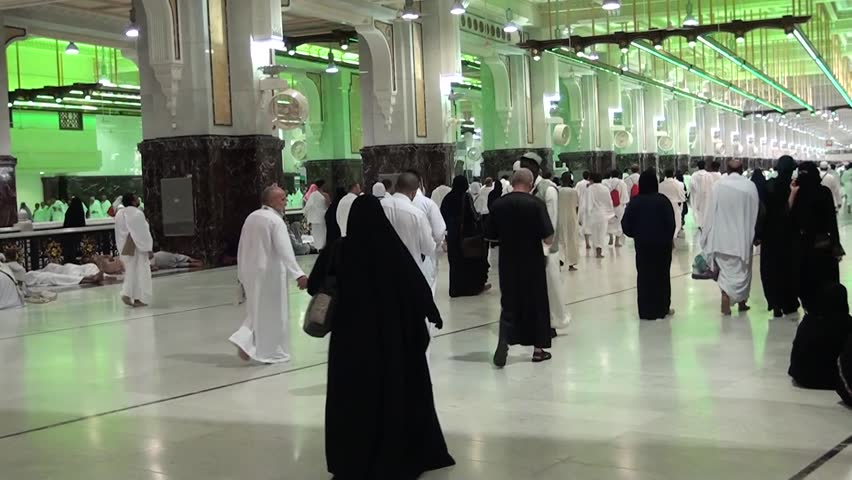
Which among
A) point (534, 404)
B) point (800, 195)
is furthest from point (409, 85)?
point (534, 404)

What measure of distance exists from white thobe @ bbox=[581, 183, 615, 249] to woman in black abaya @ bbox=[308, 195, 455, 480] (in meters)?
12.7

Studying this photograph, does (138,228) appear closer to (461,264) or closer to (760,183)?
(461,264)

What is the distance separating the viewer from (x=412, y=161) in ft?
66.2

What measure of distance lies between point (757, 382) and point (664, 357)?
1054 mm

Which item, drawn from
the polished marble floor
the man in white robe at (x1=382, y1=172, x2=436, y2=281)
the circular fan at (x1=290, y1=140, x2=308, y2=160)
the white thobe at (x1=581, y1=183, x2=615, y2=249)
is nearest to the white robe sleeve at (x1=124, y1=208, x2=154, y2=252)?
the polished marble floor

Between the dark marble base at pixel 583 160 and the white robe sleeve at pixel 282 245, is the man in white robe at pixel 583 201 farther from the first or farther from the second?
the dark marble base at pixel 583 160

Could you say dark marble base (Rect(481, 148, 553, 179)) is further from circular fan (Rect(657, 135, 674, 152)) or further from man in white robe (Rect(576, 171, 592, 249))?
→ circular fan (Rect(657, 135, 674, 152))

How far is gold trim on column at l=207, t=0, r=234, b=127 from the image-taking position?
1545 centimetres

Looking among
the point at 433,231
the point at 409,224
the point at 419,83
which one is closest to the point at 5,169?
the point at 419,83

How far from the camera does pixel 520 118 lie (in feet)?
82.3

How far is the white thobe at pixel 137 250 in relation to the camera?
11500 millimetres

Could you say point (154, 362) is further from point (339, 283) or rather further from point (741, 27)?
point (741, 27)

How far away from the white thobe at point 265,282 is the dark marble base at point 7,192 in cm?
1040

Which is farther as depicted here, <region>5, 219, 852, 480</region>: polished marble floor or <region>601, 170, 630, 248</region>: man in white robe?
<region>601, 170, 630, 248</region>: man in white robe
